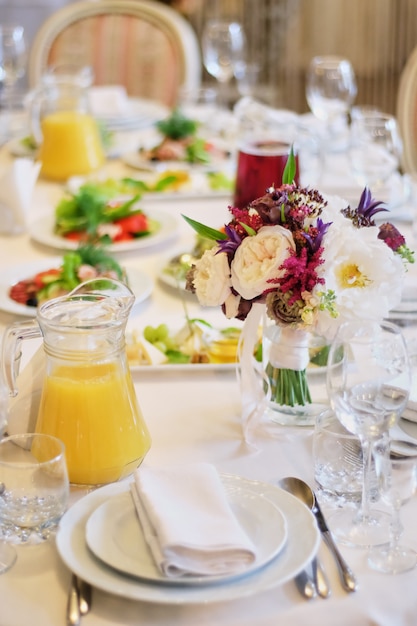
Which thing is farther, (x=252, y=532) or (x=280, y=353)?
(x=280, y=353)

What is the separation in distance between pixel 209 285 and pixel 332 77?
4.72ft

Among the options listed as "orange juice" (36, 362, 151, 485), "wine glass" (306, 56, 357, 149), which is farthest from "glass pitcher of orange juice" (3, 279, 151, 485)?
"wine glass" (306, 56, 357, 149)

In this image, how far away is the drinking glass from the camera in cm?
87

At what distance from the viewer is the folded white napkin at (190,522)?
2.60 feet

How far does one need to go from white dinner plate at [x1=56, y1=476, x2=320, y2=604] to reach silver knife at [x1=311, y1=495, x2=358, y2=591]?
29 millimetres

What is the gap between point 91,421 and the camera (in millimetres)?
975

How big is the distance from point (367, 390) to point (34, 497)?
1.13ft

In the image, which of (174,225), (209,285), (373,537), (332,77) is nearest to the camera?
(373,537)

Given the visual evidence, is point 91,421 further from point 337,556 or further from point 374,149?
point 374,149

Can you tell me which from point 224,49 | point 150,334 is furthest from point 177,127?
point 150,334

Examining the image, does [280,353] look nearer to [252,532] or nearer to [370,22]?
[252,532]

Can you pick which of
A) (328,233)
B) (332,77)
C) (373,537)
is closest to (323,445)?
(373,537)

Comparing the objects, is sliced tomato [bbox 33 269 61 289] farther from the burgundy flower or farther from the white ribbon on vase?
the burgundy flower

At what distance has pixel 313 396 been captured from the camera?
115cm
